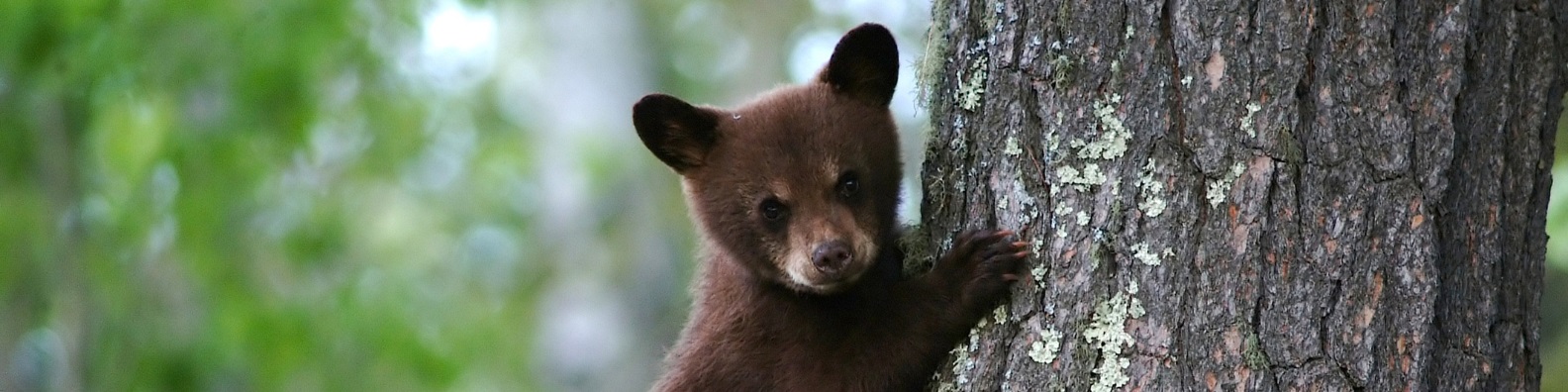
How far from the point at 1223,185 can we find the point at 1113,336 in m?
0.42

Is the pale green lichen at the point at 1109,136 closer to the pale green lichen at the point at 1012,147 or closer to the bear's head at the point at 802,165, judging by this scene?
the pale green lichen at the point at 1012,147

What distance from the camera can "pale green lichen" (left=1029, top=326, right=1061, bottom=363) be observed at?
3291 millimetres

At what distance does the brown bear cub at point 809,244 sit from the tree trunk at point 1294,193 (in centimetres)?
40

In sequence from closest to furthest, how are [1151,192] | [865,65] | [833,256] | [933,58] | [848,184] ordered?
[1151,192] → [933,58] → [833,256] → [848,184] → [865,65]

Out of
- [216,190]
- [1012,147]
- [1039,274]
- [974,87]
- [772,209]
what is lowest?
[1039,274]

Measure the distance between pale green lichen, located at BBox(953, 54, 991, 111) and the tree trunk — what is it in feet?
0.64

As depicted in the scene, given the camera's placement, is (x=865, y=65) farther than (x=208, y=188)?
No

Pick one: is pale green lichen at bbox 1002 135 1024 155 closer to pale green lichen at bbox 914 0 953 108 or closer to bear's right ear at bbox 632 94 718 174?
pale green lichen at bbox 914 0 953 108

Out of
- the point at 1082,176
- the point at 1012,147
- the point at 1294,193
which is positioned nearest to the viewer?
the point at 1294,193

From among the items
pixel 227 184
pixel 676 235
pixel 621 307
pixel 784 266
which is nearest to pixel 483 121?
pixel 676 235

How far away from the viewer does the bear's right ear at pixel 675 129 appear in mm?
4422

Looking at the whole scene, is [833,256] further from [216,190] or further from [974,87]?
[216,190]

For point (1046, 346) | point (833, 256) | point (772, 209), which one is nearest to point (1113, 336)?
point (1046, 346)

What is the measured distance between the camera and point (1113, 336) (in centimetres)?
320
